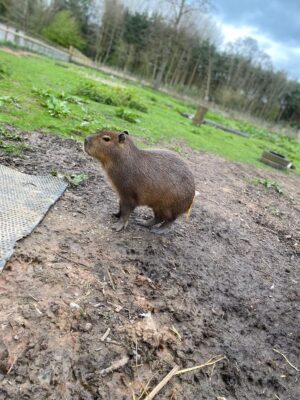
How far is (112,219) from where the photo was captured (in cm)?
393

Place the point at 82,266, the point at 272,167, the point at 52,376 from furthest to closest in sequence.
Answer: the point at 272,167
the point at 82,266
the point at 52,376

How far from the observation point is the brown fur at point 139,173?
12.1 feet

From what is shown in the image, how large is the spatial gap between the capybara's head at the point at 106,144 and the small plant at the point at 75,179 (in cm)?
74

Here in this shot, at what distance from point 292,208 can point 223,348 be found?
4.80 m

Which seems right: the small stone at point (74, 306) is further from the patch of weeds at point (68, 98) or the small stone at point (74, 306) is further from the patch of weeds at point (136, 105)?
the patch of weeds at point (136, 105)

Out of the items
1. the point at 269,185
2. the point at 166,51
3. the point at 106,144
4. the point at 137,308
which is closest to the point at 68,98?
the point at 269,185

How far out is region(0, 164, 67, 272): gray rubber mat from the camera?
2.93 m

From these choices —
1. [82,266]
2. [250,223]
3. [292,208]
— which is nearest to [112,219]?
[82,266]

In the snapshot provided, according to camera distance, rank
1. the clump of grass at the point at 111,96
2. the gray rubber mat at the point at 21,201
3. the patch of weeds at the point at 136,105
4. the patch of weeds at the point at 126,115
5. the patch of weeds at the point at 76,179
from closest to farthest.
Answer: the gray rubber mat at the point at 21,201, the patch of weeds at the point at 76,179, the patch of weeds at the point at 126,115, the clump of grass at the point at 111,96, the patch of weeds at the point at 136,105

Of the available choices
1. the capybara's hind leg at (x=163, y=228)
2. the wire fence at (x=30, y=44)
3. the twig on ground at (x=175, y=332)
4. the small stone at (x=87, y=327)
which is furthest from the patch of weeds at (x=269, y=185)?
the wire fence at (x=30, y=44)

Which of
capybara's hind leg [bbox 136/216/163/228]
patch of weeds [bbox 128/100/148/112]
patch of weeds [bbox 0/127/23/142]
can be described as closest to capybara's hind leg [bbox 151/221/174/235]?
capybara's hind leg [bbox 136/216/163/228]

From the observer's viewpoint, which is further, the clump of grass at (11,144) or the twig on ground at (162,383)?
the clump of grass at (11,144)

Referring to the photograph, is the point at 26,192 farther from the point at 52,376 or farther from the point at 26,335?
the point at 52,376

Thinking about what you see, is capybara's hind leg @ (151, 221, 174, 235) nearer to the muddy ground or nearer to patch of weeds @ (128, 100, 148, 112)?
the muddy ground
